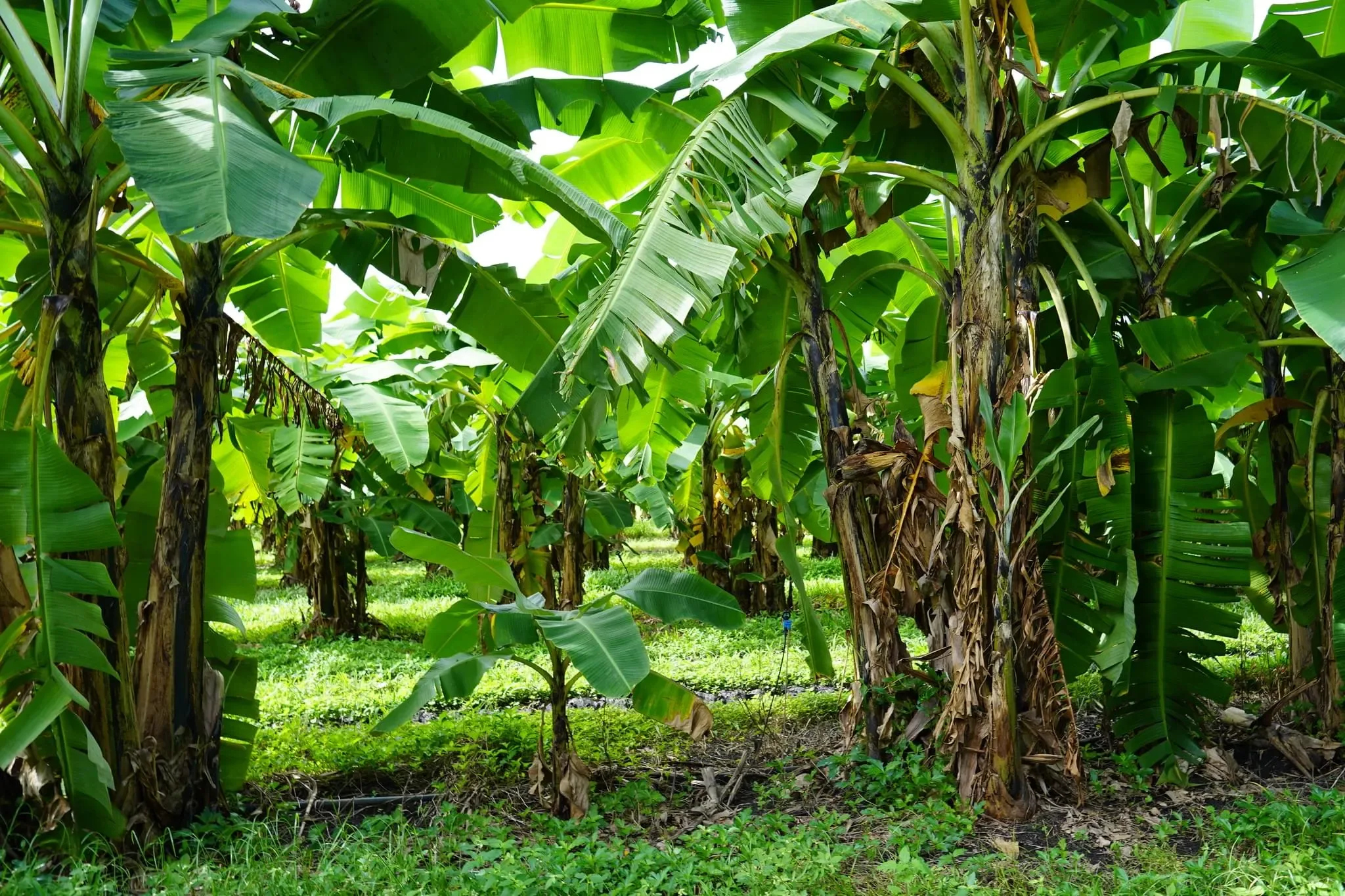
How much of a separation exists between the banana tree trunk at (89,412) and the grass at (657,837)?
410 millimetres

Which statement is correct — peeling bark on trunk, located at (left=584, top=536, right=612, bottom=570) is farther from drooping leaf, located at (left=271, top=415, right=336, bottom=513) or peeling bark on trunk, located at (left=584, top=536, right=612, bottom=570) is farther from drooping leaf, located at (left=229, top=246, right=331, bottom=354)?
drooping leaf, located at (left=229, top=246, right=331, bottom=354)

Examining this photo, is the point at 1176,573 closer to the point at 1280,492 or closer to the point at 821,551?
the point at 1280,492

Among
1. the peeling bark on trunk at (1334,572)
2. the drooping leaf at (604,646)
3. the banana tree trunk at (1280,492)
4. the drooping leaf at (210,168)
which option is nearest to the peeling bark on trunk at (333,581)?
the drooping leaf at (604,646)

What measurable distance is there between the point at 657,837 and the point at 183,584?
6.49ft

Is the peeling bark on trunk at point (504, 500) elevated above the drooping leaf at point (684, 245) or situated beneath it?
situated beneath

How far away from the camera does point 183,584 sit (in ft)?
11.3

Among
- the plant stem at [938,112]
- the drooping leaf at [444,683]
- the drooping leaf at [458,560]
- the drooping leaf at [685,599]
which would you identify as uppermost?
the plant stem at [938,112]

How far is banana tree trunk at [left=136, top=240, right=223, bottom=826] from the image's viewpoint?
345 cm

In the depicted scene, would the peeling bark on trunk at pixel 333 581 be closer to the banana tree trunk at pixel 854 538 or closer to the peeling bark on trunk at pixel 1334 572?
the banana tree trunk at pixel 854 538

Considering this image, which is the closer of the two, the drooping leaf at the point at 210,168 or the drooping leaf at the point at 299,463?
the drooping leaf at the point at 210,168

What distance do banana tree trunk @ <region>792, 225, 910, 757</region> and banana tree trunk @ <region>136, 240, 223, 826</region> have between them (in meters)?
2.36

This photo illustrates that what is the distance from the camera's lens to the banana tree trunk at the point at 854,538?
13.1ft

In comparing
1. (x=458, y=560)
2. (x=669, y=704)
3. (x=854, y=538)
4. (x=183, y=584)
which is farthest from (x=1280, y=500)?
(x=183, y=584)

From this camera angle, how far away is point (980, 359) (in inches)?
135
